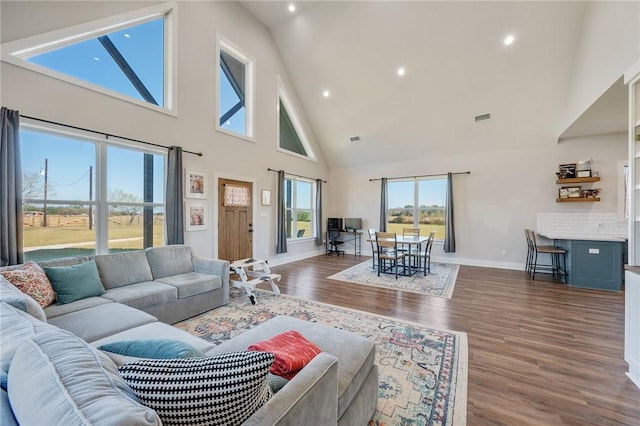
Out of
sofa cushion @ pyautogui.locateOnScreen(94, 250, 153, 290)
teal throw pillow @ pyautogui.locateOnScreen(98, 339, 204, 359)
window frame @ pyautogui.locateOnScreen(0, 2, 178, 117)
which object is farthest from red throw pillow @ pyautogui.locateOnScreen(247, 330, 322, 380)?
window frame @ pyautogui.locateOnScreen(0, 2, 178, 117)

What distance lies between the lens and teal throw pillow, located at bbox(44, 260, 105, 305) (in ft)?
7.99

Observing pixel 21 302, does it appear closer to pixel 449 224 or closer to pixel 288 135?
pixel 288 135

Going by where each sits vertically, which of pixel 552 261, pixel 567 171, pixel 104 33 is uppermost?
pixel 104 33

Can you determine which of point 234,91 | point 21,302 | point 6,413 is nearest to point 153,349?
point 6,413

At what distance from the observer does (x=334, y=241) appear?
7.83 meters

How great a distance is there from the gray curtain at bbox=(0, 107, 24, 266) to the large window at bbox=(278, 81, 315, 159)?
14.4 feet

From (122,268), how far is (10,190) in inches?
49.7

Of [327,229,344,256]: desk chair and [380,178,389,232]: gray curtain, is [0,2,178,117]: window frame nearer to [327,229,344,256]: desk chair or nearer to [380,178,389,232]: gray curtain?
[327,229,344,256]: desk chair

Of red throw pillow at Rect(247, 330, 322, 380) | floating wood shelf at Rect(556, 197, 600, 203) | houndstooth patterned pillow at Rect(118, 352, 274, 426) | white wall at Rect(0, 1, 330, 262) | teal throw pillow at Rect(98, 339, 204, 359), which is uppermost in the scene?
white wall at Rect(0, 1, 330, 262)

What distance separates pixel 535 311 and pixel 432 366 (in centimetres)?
219

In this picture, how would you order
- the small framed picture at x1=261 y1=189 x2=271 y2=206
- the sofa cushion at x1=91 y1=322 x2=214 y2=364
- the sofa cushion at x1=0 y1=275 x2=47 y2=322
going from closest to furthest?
the sofa cushion at x1=0 y1=275 x2=47 y2=322, the sofa cushion at x1=91 y1=322 x2=214 y2=364, the small framed picture at x1=261 y1=189 x2=271 y2=206

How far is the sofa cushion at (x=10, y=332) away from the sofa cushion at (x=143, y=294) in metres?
1.53

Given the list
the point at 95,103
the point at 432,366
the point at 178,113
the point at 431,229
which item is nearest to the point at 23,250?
the point at 95,103

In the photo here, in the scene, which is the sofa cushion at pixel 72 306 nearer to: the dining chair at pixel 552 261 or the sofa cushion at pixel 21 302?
the sofa cushion at pixel 21 302
